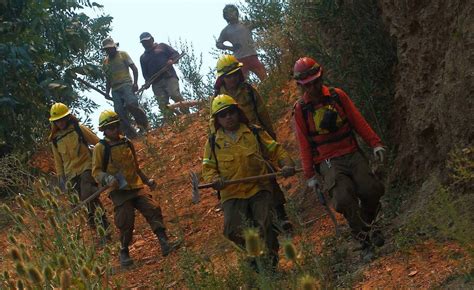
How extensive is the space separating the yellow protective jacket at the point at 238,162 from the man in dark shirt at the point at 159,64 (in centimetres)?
820

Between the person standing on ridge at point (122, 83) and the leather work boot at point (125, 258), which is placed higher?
the person standing on ridge at point (122, 83)

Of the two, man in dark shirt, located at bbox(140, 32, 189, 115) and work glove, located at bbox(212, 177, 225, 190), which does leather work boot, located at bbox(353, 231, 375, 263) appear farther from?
man in dark shirt, located at bbox(140, 32, 189, 115)

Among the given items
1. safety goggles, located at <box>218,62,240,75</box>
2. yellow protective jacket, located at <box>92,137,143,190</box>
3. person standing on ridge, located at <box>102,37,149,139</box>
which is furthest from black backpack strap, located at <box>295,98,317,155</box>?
person standing on ridge, located at <box>102,37,149,139</box>

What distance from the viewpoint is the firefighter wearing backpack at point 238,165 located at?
732 cm

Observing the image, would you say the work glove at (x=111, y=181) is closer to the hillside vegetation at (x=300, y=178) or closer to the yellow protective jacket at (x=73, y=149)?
the hillside vegetation at (x=300, y=178)

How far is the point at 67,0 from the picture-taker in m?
15.1

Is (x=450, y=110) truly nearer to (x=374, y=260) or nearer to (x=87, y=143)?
(x=374, y=260)

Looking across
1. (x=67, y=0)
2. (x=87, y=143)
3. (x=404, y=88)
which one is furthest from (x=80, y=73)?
(x=404, y=88)

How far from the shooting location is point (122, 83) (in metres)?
15.4

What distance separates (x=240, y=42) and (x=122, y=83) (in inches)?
97.7

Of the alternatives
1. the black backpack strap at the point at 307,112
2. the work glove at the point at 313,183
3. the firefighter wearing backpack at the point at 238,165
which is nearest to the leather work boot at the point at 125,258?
the firefighter wearing backpack at the point at 238,165

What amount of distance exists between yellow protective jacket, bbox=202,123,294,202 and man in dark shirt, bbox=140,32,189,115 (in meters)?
8.20

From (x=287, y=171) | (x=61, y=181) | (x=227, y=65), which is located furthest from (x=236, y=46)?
(x=287, y=171)

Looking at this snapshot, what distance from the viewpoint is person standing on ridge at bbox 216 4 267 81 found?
14156 mm
